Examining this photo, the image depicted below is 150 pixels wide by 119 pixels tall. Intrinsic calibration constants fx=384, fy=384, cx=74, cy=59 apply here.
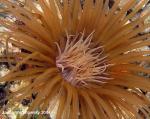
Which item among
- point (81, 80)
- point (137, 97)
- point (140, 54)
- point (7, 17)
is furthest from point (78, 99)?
point (7, 17)

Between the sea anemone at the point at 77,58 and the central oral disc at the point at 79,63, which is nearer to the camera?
the sea anemone at the point at 77,58

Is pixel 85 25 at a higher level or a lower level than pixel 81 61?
higher

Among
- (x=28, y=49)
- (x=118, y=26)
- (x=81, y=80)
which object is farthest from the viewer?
(x=118, y=26)

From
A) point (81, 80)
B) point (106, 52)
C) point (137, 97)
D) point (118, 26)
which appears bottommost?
point (137, 97)

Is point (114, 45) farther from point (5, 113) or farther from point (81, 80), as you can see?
point (5, 113)

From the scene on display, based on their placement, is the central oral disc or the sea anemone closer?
the sea anemone
